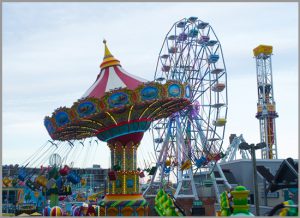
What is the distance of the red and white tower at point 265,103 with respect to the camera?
5925 cm

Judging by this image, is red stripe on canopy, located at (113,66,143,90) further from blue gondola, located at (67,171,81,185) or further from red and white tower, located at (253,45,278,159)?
red and white tower, located at (253,45,278,159)

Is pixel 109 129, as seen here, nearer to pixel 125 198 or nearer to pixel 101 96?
pixel 101 96

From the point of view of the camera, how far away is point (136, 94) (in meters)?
22.6

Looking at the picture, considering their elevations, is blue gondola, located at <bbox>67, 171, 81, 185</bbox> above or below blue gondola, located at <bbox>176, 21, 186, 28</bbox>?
below

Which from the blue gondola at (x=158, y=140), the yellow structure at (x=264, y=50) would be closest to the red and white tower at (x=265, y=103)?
the yellow structure at (x=264, y=50)

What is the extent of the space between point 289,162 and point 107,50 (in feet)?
43.8

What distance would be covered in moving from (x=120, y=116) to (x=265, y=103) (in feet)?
132

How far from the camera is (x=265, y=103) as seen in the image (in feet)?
196

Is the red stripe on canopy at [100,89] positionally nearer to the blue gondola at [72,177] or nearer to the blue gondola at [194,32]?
the blue gondola at [72,177]

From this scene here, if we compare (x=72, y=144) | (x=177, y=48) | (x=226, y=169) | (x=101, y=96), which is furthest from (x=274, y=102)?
(x=101, y=96)

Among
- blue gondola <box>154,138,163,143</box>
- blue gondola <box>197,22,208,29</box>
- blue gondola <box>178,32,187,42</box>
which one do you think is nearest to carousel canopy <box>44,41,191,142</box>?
blue gondola <box>197,22,208,29</box>

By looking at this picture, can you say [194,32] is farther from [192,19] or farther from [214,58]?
[214,58]

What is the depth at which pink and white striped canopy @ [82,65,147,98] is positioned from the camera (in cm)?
2390

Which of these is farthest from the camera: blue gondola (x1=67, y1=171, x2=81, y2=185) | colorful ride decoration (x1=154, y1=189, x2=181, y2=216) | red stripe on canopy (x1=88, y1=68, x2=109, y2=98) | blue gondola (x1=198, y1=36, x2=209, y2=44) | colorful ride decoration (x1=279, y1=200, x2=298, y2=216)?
blue gondola (x1=198, y1=36, x2=209, y2=44)
